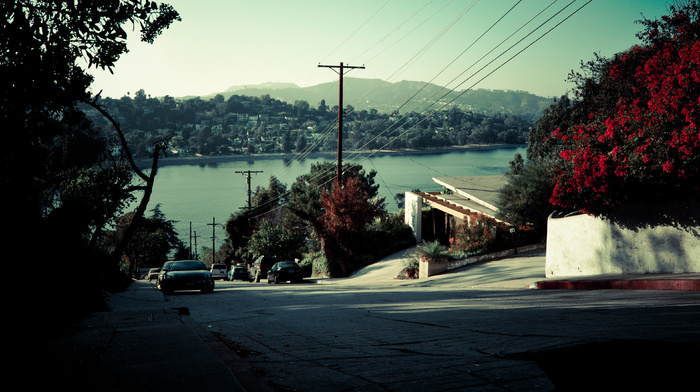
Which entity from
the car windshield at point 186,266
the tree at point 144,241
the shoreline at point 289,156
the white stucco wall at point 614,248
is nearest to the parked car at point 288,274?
the shoreline at point 289,156

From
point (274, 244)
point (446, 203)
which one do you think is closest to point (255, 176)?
point (274, 244)

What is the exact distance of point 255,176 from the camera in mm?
64812

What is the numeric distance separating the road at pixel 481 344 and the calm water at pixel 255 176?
1457 inches

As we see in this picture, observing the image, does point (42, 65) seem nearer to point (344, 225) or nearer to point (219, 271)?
point (344, 225)

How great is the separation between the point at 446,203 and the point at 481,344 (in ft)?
100

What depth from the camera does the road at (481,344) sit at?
186 inches

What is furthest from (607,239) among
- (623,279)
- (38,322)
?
(38,322)

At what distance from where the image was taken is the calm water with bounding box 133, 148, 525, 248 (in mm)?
A: 51188

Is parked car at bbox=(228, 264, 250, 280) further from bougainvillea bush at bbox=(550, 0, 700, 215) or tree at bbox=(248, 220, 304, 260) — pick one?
bougainvillea bush at bbox=(550, 0, 700, 215)

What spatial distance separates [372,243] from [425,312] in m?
29.5

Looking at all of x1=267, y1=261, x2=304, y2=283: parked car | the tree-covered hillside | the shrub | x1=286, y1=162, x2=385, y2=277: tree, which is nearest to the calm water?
the tree-covered hillside

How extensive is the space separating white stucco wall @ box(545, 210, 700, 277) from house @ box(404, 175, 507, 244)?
1567cm

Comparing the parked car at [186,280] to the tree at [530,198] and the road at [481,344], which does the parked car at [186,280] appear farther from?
the tree at [530,198]

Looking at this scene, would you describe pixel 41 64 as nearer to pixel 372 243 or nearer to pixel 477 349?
pixel 477 349
